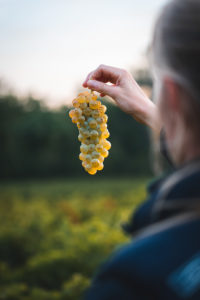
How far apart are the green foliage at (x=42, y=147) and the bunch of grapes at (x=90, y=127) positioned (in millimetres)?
25133

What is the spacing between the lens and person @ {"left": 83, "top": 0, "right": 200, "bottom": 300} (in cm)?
75

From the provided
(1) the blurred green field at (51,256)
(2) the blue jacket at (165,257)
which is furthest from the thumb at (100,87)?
(1) the blurred green field at (51,256)

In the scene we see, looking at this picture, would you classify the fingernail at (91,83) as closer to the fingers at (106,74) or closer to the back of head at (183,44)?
the fingers at (106,74)

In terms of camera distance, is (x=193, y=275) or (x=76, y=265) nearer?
(x=193, y=275)

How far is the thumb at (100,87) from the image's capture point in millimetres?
1518

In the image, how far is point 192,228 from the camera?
0.77 meters

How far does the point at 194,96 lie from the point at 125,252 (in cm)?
36

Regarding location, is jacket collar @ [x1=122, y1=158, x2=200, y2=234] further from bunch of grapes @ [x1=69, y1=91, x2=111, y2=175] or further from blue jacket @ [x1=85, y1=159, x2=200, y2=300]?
bunch of grapes @ [x1=69, y1=91, x2=111, y2=175]

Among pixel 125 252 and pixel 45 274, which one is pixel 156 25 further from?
pixel 45 274

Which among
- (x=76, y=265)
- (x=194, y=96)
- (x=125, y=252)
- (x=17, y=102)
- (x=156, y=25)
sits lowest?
(x=125, y=252)

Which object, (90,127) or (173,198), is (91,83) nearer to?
(90,127)

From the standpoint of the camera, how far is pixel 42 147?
94.1 ft

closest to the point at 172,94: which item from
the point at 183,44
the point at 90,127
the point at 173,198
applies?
the point at 183,44

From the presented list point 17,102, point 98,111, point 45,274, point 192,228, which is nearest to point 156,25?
point 192,228
